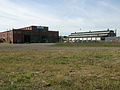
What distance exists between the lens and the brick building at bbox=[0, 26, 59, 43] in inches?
4136

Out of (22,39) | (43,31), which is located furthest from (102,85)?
(43,31)

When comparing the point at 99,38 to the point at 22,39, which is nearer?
the point at 22,39

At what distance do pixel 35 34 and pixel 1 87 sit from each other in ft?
348

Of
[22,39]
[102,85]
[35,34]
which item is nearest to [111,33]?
[35,34]

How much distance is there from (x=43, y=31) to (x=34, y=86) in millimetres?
109167

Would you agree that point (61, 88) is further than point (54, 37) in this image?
No

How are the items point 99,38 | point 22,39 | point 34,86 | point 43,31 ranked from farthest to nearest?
1. point 99,38
2. point 43,31
3. point 22,39
4. point 34,86

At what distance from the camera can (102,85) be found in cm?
643

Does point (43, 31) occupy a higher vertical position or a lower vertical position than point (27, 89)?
higher

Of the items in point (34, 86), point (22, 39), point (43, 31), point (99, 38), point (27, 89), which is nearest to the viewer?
point (27, 89)

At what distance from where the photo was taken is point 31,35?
11050 centimetres

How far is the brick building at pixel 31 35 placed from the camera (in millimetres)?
105062

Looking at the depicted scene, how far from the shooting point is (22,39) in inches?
4186

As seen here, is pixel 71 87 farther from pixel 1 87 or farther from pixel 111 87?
pixel 1 87
